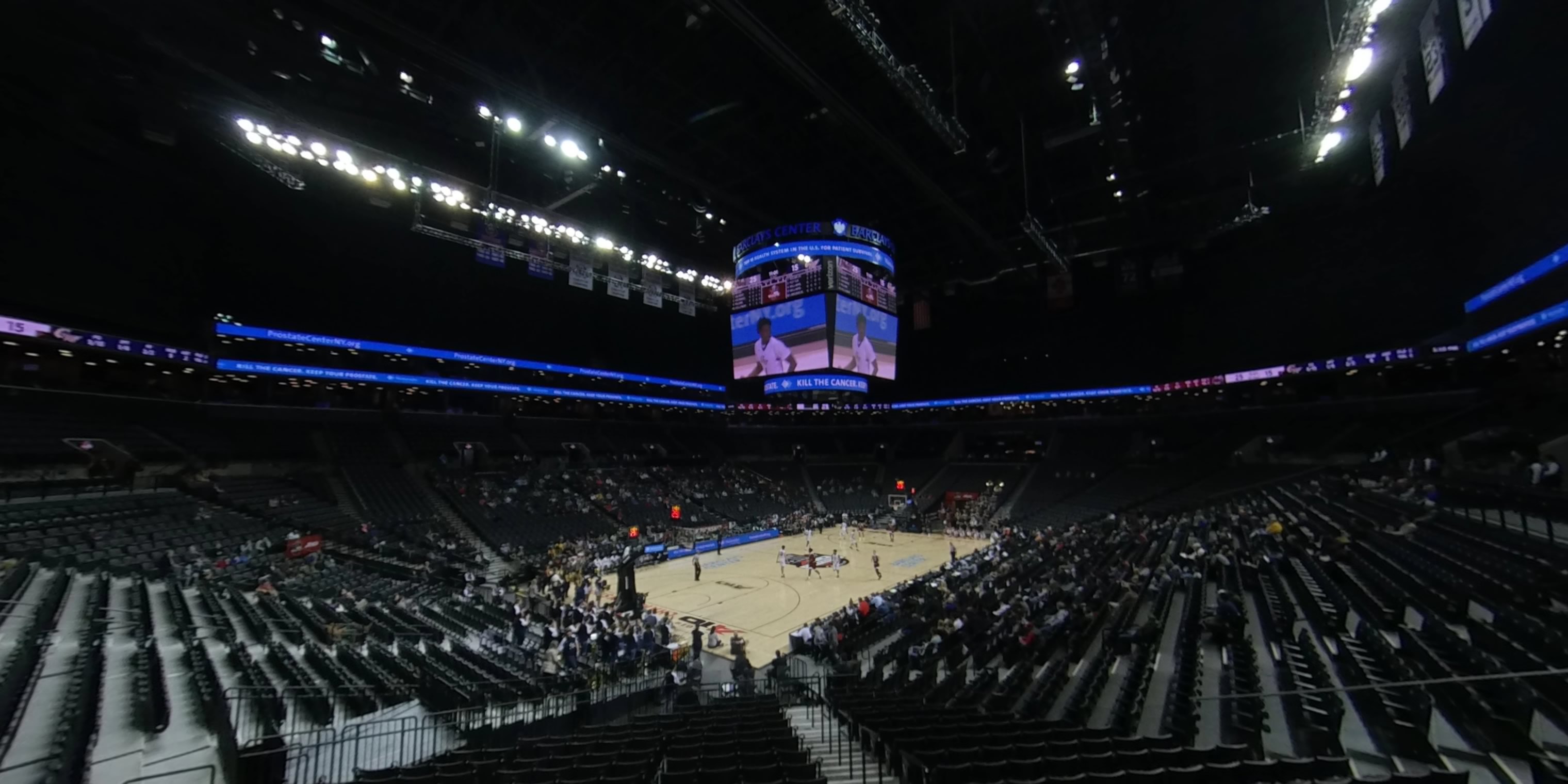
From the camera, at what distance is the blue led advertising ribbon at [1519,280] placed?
14.4 metres

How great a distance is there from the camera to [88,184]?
18875 mm

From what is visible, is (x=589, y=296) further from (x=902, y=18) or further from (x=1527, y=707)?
(x=1527, y=707)

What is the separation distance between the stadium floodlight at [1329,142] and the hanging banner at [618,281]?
77.3ft

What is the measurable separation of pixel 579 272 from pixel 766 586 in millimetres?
14687

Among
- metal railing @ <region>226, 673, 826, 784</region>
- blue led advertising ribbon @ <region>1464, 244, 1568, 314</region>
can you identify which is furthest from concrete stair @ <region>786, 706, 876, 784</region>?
blue led advertising ribbon @ <region>1464, 244, 1568, 314</region>

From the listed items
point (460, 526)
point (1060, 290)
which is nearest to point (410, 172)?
point (460, 526)

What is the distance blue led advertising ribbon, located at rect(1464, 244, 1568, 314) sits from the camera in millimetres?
14391

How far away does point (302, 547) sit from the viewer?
16.5 m

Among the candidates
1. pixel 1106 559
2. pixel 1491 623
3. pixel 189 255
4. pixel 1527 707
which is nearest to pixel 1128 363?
pixel 1106 559

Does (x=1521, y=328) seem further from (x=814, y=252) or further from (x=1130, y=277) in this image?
(x=814, y=252)

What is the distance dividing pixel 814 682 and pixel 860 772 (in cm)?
459

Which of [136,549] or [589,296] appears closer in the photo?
[136,549]

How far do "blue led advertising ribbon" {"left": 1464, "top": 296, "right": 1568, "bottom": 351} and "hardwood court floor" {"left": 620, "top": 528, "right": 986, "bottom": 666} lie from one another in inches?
750

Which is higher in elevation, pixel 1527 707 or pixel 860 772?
pixel 1527 707
